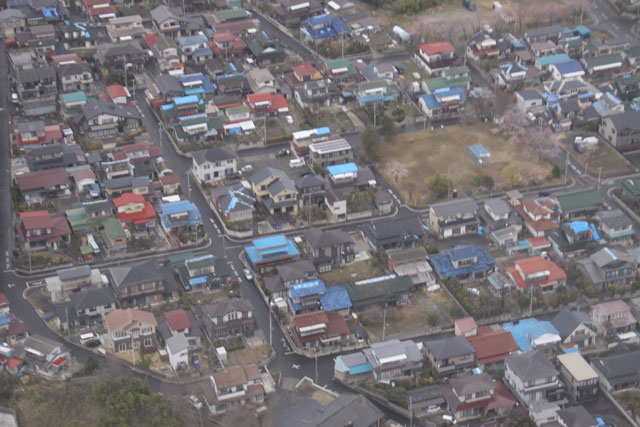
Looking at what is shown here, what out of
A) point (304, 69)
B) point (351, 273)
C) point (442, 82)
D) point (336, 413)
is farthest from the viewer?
point (304, 69)

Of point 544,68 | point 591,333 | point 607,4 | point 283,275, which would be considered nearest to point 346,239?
point 283,275

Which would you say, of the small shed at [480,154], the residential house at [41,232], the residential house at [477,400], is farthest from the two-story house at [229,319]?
the small shed at [480,154]

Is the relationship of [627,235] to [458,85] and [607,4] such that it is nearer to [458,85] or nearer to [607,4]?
[458,85]

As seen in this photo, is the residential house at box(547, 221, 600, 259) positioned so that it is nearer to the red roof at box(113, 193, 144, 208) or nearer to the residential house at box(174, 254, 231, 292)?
the residential house at box(174, 254, 231, 292)

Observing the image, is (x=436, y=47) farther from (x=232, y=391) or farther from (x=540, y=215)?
(x=232, y=391)

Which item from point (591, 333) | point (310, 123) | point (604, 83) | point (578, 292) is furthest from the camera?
point (604, 83)

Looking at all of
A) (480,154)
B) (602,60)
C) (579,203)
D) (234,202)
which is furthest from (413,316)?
(602,60)
